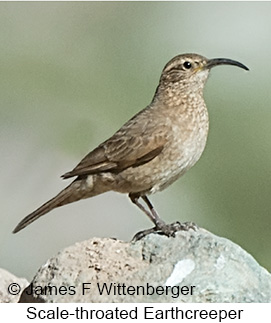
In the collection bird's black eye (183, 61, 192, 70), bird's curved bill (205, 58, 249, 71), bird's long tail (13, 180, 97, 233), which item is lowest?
bird's long tail (13, 180, 97, 233)

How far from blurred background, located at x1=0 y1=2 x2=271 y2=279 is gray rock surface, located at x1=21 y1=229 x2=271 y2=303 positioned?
9.12ft

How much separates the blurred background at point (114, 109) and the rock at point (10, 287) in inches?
66.0

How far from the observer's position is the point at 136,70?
15375 millimetres

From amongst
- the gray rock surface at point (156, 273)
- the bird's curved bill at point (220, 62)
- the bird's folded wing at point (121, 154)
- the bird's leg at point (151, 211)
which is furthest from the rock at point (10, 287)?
the bird's curved bill at point (220, 62)

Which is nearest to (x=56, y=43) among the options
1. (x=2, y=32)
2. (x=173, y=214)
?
(x=2, y=32)

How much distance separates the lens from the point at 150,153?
34.0 ft

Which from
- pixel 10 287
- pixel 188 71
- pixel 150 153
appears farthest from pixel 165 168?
pixel 10 287

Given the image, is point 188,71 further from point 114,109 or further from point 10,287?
point 114,109

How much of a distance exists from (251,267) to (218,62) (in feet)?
7.26

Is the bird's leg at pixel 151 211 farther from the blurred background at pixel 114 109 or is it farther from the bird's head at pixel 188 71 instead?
the blurred background at pixel 114 109

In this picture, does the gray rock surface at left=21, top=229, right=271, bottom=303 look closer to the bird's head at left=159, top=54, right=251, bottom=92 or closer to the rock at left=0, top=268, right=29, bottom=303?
the rock at left=0, top=268, right=29, bottom=303

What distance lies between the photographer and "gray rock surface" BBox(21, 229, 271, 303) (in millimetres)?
8711

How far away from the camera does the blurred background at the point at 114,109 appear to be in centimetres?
1301

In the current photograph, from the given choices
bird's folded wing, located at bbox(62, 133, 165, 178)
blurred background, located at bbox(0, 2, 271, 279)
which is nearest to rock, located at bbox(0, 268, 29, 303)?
bird's folded wing, located at bbox(62, 133, 165, 178)
